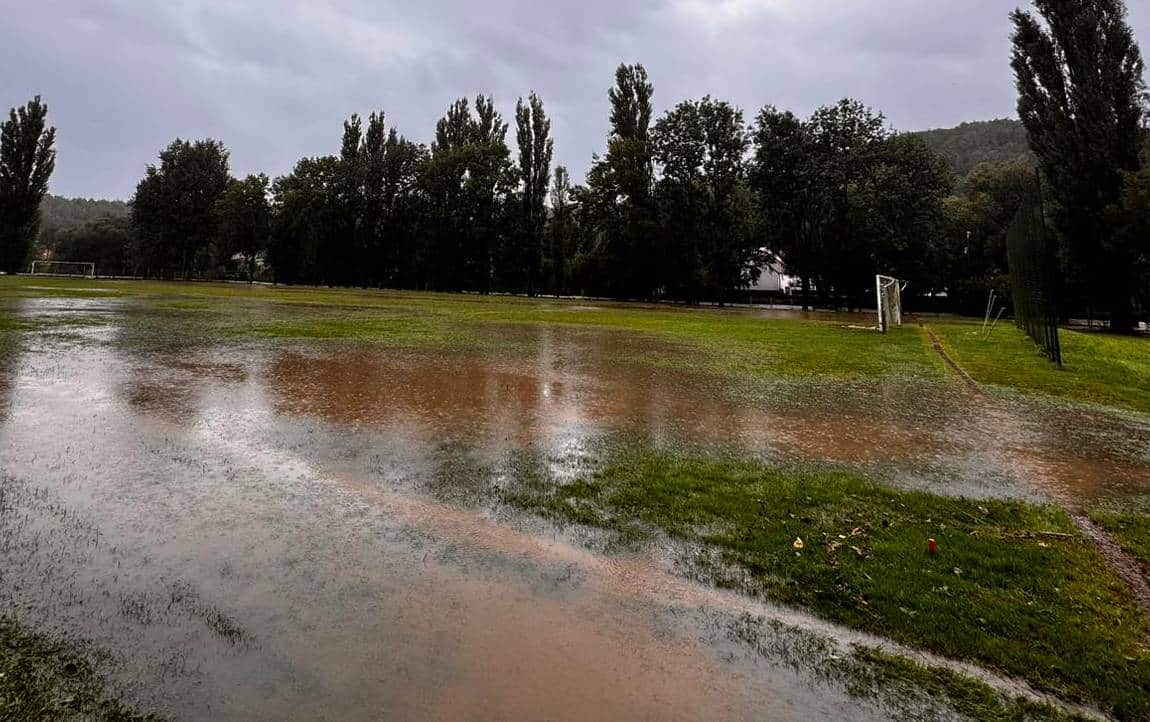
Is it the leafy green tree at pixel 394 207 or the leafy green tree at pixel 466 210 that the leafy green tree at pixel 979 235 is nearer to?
the leafy green tree at pixel 466 210

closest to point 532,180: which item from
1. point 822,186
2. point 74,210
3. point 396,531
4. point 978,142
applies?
Answer: point 822,186

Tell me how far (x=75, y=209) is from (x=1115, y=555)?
128 m

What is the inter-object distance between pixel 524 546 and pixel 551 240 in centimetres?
4096

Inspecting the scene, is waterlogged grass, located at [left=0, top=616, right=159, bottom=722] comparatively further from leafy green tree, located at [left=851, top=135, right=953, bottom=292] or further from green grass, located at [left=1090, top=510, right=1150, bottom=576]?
leafy green tree, located at [left=851, top=135, right=953, bottom=292]

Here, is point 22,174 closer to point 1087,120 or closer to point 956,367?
→ point 956,367

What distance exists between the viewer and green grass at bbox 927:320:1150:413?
7.09m

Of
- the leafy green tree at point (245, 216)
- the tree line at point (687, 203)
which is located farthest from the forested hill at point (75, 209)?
the leafy green tree at point (245, 216)

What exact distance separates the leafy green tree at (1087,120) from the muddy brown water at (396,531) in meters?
19.9

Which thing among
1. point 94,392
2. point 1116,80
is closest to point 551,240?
point 1116,80

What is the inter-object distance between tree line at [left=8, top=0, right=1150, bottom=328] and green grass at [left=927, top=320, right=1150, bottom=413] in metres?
4.29

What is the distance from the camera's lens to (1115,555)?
2.79 m

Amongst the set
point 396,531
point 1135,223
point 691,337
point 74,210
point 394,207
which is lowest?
point 396,531

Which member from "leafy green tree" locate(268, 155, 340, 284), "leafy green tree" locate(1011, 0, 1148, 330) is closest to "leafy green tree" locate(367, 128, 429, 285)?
"leafy green tree" locate(268, 155, 340, 284)

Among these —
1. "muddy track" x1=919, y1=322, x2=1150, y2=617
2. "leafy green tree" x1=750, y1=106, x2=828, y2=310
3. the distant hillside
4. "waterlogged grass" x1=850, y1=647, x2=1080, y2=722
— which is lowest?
"waterlogged grass" x1=850, y1=647, x2=1080, y2=722
